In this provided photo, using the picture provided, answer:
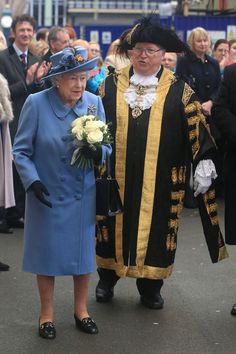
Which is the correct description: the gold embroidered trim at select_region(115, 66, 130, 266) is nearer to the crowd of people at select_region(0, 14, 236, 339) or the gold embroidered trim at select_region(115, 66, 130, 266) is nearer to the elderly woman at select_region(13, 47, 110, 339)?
the crowd of people at select_region(0, 14, 236, 339)

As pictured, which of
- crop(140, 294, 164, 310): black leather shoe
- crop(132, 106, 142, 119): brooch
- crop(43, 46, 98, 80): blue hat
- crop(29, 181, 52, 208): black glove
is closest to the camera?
crop(29, 181, 52, 208): black glove

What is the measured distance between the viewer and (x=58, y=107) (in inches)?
172

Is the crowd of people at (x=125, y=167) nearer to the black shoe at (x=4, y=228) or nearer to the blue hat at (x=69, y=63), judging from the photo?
the blue hat at (x=69, y=63)

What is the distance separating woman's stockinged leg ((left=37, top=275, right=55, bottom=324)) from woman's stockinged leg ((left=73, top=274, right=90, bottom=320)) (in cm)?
16

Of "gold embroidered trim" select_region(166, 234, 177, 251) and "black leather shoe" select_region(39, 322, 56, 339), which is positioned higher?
"gold embroidered trim" select_region(166, 234, 177, 251)

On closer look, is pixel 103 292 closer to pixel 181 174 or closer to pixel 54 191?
pixel 181 174

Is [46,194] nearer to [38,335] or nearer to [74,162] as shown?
[74,162]

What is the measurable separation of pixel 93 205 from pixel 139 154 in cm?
57

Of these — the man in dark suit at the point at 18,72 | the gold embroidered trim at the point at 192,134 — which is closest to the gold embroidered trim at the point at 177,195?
the gold embroidered trim at the point at 192,134

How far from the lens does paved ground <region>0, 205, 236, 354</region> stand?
4367mm

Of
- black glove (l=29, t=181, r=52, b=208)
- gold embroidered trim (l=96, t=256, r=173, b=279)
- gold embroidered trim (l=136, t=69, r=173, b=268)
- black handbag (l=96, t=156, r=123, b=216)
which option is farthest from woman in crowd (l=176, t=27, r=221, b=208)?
black glove (l=29, t=181, r=52, b=208)

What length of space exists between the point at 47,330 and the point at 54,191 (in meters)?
0.85

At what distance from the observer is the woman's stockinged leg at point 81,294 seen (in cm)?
451

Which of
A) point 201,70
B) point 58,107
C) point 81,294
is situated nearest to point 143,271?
point 81,294
